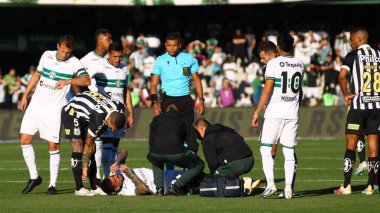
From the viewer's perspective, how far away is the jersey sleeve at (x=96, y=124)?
1460 centimetres

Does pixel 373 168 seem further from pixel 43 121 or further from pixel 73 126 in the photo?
pixel 43 121

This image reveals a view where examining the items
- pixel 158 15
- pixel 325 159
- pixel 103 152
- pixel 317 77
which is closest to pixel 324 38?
pixel 317 77

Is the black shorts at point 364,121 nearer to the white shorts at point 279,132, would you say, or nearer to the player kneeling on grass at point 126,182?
the white shorts at point 279,132

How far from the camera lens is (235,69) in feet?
121

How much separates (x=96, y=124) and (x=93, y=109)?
0.83 ft

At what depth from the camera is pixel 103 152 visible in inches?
650

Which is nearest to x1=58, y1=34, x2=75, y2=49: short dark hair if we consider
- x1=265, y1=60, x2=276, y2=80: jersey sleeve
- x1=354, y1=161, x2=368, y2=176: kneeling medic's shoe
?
x1=265, y1=60, x2=276, y2=80: jersey sleeve

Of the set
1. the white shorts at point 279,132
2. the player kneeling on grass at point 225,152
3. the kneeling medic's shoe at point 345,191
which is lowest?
the kneeling medic's shoe at point 345,191

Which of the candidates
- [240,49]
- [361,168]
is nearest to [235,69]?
[240,49]

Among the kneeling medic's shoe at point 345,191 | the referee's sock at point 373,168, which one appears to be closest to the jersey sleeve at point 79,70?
the kneeling medic's shoe at point 345,191

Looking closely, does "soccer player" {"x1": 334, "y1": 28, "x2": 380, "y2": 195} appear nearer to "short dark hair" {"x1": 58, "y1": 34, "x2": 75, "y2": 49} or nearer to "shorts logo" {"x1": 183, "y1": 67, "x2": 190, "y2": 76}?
"shorts logo" {"x1": 183, "y1": 67, "x2": 190, "y2": 76}

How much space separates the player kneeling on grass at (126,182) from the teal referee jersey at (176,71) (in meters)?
2.46

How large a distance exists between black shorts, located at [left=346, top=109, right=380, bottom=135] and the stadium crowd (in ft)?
62.4

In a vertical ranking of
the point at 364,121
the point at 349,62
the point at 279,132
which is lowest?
the point at 279,132
